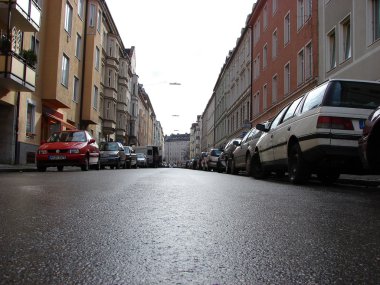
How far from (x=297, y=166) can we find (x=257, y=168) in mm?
3937

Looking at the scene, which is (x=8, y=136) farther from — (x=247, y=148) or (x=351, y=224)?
(x=351, y=224)

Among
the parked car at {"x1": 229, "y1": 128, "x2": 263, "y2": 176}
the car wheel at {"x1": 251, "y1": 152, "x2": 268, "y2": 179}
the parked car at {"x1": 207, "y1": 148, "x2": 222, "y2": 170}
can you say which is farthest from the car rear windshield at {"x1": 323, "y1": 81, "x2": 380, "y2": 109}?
the parked car at {"x1": 207, "y1": 148, "x2": 222, "y2": 170}

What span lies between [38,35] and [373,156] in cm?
2113

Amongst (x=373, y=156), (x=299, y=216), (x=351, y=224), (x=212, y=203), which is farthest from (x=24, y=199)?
(x=373, y=156)

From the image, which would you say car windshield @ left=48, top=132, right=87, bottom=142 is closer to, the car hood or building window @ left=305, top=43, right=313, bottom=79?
the car hood

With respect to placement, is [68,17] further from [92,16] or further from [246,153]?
[246,153]

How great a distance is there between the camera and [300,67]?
85.0 ft

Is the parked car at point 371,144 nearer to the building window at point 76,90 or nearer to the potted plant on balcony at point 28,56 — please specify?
the potted plant on balcony at point 28,56

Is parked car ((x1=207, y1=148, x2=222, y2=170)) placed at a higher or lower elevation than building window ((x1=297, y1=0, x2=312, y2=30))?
lower

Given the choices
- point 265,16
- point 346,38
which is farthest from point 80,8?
point 346,38

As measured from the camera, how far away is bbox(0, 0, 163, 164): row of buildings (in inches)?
755

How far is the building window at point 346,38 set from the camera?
61.2ft

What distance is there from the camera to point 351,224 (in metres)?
4.29

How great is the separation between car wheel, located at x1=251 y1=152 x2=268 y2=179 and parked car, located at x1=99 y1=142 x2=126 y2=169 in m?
14.1
